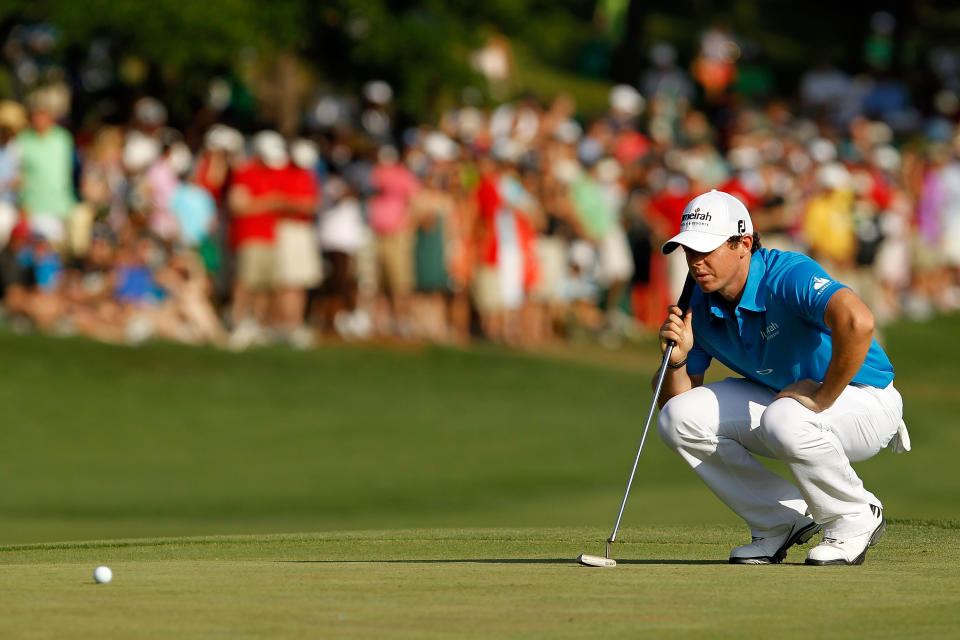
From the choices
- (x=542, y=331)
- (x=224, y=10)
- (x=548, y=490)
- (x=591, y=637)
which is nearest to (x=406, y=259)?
(x=542, y=331)

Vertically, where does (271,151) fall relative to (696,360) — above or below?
above

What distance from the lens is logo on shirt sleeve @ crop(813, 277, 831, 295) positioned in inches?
221

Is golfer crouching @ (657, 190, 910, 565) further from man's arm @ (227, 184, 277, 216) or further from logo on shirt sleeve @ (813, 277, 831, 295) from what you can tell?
man's arm @ (227, 184, 277, 216)

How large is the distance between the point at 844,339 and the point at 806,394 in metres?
0.37

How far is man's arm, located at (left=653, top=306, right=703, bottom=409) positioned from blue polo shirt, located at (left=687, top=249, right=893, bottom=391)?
9 cm

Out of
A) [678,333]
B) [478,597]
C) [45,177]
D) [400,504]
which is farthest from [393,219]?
[478,597]

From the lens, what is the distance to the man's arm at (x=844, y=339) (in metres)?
5.46

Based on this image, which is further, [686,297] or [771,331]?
[686,297]

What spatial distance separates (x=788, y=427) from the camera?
18.8ft

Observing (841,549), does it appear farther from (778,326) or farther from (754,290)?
(754,290)

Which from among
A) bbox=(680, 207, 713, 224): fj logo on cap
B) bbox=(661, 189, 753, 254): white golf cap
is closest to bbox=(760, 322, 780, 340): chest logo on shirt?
bbox=(661, 189, 753, 254): white golf cap

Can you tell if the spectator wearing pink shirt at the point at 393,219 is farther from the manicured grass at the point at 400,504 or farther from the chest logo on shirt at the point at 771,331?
the chest logo on shirt at the point at 771,331

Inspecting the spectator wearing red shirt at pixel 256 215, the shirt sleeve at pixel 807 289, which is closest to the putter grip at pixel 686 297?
the shirt sleeve at pixel 807 289

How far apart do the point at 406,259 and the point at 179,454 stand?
4.13m
